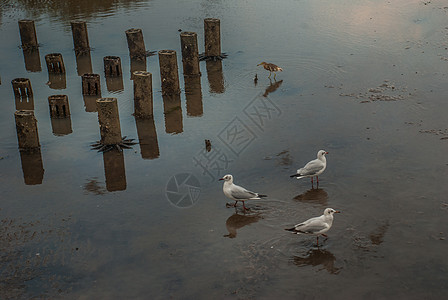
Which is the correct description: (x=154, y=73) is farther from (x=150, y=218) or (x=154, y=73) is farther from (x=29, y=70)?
(x=150, y=218)

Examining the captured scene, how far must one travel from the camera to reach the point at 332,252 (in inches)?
369

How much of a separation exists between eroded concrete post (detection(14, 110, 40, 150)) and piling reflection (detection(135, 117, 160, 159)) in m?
2.66

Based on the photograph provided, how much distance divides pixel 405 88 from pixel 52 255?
11.8 m

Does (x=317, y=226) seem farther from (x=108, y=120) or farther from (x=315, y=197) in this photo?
(x=108, y=120)

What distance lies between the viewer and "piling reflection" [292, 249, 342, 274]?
354 inches

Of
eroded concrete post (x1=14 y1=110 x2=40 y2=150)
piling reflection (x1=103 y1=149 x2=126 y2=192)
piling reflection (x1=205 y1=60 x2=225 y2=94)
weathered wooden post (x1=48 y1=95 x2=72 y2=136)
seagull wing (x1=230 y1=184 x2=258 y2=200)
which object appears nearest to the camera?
seagull wing (x1=230 y1=184 x2=258 y2=200)

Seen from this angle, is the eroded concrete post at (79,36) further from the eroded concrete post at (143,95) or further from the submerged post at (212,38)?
the eroded concrete post at (143,95)

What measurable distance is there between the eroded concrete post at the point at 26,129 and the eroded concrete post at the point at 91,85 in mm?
3746

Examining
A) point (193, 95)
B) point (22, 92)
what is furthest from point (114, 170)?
point (22, 92)

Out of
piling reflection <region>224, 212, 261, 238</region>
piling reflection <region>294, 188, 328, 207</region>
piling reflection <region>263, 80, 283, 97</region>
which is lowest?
piling reflection <region>224, 212, 261, 238</region>

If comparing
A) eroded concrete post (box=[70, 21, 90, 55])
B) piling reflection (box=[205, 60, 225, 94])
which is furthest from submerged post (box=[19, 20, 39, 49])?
piling reflection (box=[205, 60, 225, 94])

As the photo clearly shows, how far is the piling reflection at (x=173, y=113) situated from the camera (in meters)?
14.9

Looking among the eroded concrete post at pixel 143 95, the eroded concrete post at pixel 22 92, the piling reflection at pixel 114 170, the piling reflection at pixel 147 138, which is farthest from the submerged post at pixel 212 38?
the piling reflection at pixel 114 170

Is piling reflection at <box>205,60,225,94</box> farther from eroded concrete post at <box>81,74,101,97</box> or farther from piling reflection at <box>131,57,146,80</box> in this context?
eroded concrete post at <box>81,74,101,97</box>
